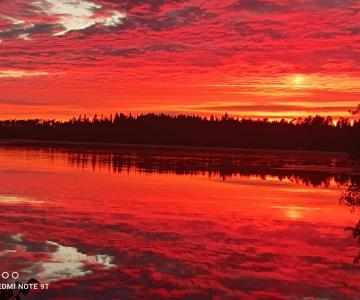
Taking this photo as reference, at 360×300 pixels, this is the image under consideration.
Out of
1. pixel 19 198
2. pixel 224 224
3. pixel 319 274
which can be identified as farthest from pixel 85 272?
pixel 19 198

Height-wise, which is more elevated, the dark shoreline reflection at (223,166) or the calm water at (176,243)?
the dark shoreline reflection at (223,166)

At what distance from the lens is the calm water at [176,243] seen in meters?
13.5

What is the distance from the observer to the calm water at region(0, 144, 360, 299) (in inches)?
530

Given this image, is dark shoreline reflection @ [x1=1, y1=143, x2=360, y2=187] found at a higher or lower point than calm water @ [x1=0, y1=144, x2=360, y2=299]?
higher

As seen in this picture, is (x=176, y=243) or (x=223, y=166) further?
(x=223, y=166)

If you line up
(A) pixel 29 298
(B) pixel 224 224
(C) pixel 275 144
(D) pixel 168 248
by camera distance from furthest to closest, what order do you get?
(C) pixel 275 144, (B) pixel 224 224, (D) pixel 168 248, (A) pixel 29 298

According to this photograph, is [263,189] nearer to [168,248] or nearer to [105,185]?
[105,185]

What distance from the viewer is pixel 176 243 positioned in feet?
59.4

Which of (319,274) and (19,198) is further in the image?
(19,198)

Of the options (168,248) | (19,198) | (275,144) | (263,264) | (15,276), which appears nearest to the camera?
(15,276)

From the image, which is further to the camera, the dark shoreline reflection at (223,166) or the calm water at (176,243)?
the dark shoreline reflection at (223,166)

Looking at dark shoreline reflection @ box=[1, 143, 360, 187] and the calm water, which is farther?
dark shoreline reflection @ box=[1, 143, 360, 187]

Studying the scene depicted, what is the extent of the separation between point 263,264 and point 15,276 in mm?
6249

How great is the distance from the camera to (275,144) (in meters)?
181
